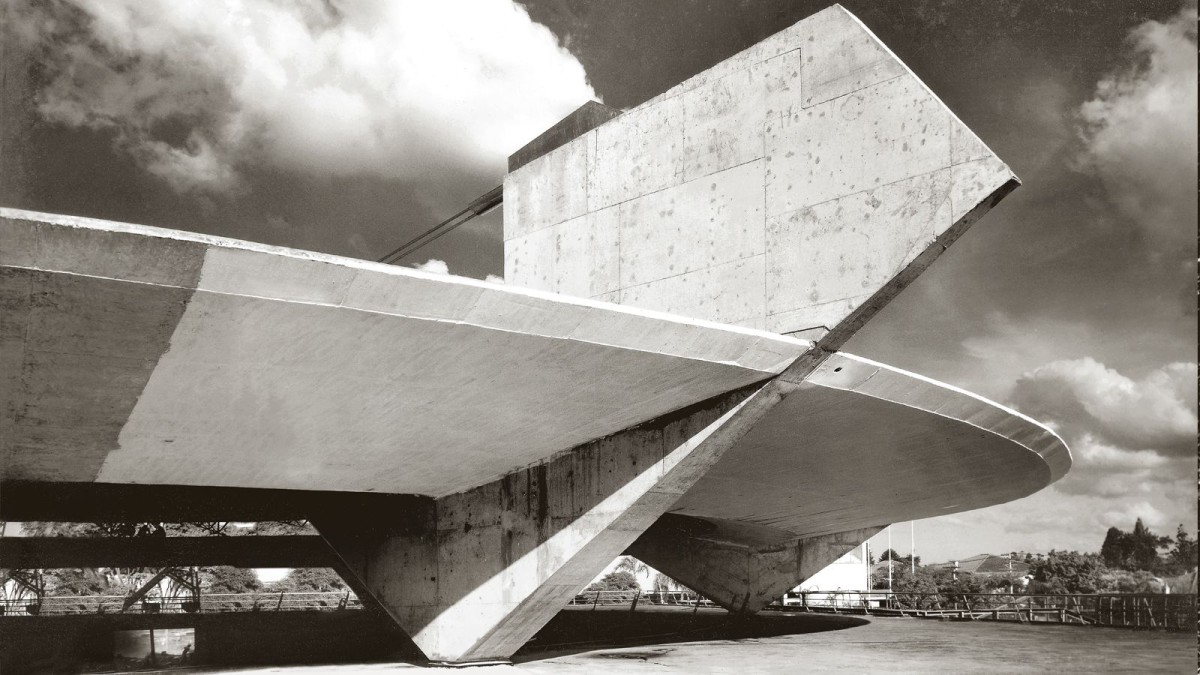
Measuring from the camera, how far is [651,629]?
76.6 feet

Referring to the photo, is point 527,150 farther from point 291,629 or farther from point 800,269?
point 291,629

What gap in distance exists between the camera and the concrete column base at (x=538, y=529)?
1165 cm

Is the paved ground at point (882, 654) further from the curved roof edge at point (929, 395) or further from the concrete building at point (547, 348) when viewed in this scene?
the curved roof edge at point (929, 395)

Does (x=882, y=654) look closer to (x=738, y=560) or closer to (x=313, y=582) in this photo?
(x=738, y=560)

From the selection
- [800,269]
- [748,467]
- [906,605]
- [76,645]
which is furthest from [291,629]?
[906,605]

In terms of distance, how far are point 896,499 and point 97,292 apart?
18.1m

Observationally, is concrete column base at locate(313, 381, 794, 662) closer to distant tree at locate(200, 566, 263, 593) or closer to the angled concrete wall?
the angled concrete wall

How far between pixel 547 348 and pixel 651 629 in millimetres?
15623


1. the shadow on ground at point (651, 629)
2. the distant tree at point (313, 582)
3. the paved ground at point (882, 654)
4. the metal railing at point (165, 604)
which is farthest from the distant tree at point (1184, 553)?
the distant tree at point (313, 582)

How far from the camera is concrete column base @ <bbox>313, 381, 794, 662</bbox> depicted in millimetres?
11648

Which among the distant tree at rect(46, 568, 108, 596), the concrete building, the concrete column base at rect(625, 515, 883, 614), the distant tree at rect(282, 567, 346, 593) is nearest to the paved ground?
the concrete building

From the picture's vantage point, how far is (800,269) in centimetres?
1056

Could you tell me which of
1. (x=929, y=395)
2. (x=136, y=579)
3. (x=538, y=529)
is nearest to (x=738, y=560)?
(x=929, y=395)

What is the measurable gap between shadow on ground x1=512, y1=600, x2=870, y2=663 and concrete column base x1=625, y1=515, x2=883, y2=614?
86 cm
